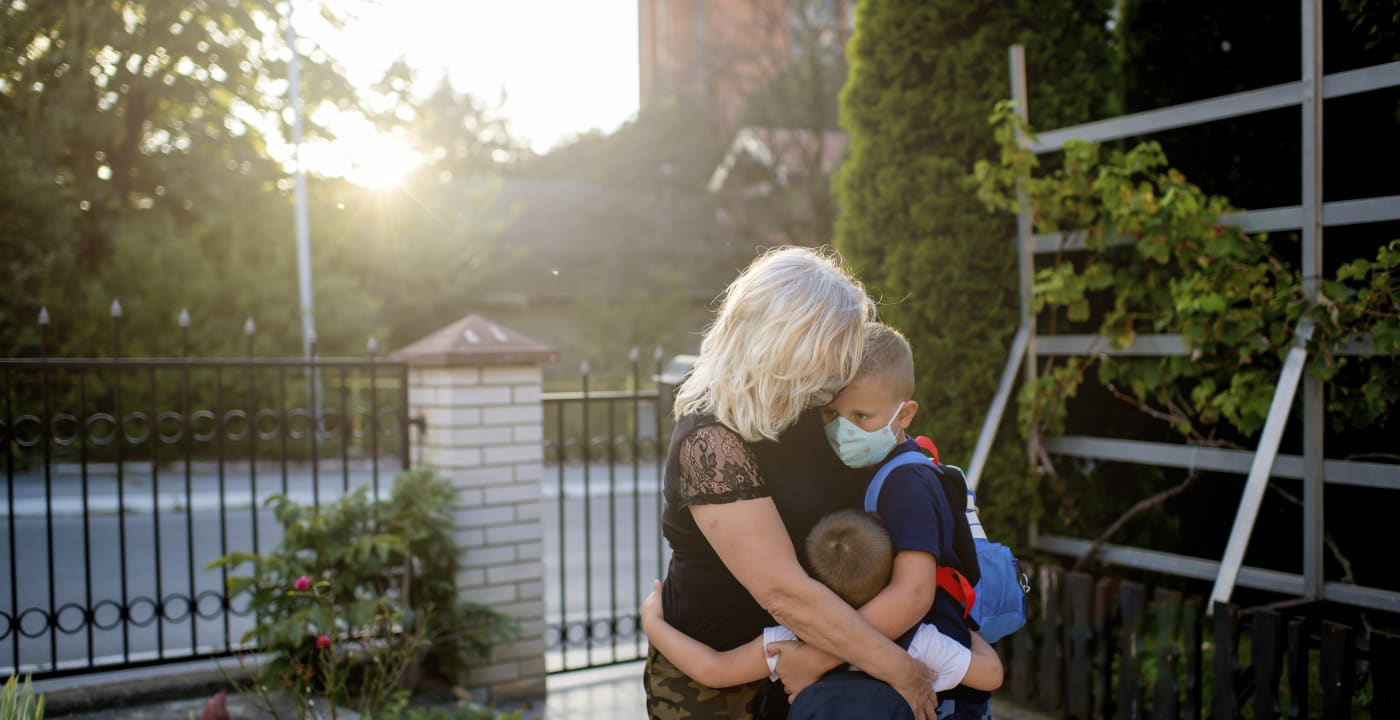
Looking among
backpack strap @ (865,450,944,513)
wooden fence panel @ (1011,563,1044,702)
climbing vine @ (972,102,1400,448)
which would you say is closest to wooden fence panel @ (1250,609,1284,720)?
climbing vine @ (972,102,1400,448)

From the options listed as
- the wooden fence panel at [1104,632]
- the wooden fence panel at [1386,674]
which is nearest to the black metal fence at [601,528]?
the wooden fence panel at [1104,632]

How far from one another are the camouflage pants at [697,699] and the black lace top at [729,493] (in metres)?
0.11

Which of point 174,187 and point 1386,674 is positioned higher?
point 174,187

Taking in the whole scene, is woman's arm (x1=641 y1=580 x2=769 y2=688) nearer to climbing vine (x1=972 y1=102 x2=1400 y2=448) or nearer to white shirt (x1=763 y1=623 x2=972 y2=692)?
white shirt (x1=763 y1=623 x2=972 y2=692)

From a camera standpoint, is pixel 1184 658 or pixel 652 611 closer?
pixel 652 611

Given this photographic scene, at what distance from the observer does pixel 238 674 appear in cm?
427

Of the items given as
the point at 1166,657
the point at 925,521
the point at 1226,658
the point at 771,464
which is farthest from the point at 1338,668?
the point at 771,464

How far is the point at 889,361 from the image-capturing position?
5.88 feet

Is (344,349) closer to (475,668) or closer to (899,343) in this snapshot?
(475,668)

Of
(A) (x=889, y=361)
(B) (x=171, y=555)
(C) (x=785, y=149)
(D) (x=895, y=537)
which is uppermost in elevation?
(C) (x=785, y=149)

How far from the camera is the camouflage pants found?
76.4 inches

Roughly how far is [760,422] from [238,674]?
3607 millimetres

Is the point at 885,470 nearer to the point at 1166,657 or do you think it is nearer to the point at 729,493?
the point at 729,493

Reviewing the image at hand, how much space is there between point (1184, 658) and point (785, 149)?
71.7 feet
